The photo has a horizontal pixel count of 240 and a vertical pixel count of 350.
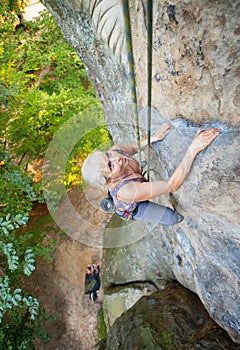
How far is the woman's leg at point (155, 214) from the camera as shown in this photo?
270cm

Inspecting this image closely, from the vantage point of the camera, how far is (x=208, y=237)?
2.85 meters

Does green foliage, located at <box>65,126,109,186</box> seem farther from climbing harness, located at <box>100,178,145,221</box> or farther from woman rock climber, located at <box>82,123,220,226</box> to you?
woman rock climber, located at <box>82,123,220,226</box>

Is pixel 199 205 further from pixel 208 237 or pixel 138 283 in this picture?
pixel 138 283

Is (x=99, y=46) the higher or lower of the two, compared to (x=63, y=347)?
higher

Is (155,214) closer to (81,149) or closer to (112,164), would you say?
(112,164)

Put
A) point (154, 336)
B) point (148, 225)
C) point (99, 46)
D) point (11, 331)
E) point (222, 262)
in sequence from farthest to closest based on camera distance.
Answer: point (11, 331) → point (148, 225) → point (99, 46) → point (154, 336) → point (222, 262)

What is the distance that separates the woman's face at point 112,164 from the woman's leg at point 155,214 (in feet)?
1.81

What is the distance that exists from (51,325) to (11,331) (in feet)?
6.91

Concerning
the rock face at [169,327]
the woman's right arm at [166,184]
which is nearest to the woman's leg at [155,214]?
the woman's right arm at [166,184]

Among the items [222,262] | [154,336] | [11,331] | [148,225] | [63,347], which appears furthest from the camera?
[63,347]

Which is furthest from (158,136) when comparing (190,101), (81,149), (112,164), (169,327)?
(81,149)

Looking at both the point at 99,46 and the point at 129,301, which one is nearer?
the point at 99,46

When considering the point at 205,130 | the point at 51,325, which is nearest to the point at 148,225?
the point at 205,130

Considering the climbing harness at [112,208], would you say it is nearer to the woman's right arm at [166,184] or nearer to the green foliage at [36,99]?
the woman's right arm at [166,184]
